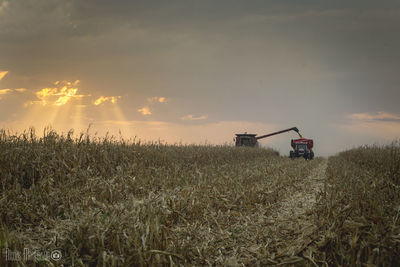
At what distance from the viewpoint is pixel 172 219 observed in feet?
18.0

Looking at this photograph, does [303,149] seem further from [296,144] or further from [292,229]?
[292,229]

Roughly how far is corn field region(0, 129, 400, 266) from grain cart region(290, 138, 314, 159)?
65.0 ft

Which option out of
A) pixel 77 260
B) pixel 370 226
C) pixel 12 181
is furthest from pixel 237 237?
pixel 12 181

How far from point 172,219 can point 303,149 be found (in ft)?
84.8

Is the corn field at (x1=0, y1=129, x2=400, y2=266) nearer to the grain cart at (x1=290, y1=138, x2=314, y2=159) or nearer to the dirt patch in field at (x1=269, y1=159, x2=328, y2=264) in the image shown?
the dirt patch in field at (x1=269, y1=159, x2=328, y2=264)

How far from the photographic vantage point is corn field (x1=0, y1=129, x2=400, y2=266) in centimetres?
376

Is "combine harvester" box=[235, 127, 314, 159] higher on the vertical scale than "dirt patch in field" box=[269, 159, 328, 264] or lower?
higher

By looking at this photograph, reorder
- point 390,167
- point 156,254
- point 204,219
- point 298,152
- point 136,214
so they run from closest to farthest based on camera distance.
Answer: point 156,254 → point 136,214 → point 204,219 → point 390,167 → point 298,152

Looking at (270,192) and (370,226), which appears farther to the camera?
(270,192)

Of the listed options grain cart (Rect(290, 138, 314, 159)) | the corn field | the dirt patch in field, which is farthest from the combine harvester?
the dirt patch in field

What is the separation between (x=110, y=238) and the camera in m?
4.05

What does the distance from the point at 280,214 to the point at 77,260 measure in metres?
4.14

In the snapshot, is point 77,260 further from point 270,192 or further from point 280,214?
point 270,192

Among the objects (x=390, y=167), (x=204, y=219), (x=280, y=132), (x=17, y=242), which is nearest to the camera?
(x=17, y=242)
